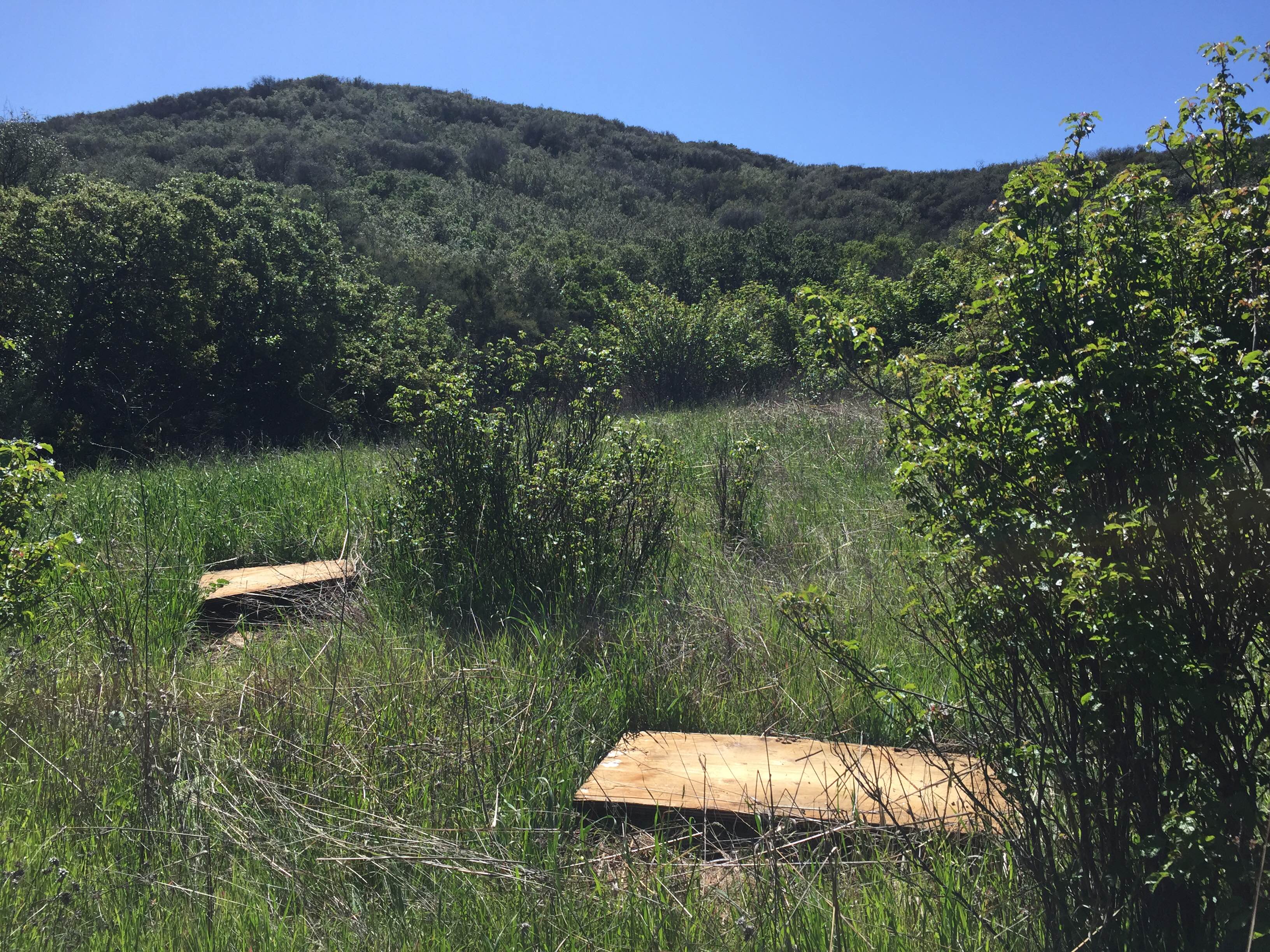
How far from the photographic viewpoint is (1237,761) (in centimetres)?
188

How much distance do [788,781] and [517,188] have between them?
43250mm

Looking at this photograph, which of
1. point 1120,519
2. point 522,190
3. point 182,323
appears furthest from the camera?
point 522,190

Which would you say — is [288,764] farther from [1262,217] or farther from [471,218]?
[471,218]

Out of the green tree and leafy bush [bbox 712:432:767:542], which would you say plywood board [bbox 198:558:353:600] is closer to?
leafy bush [bbox 712:432:767:542]

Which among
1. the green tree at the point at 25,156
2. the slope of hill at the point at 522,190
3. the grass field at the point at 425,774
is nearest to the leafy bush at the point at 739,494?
the grass field at the point at 425,774

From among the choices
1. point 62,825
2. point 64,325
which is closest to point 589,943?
point 62,825

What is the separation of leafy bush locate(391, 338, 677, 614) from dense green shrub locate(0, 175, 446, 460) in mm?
5720

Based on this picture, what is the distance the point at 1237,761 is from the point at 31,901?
2.95m

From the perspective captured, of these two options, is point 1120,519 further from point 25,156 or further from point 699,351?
point 25,156

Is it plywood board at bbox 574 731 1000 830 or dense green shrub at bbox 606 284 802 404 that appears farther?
dense green shrub at bbox 606 284 802 404

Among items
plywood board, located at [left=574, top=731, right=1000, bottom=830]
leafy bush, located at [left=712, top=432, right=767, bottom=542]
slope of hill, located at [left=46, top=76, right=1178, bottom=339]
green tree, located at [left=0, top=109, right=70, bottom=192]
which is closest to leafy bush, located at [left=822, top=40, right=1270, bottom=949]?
plywood board, located at [left=574, top=731, right=1000, bottom=830]

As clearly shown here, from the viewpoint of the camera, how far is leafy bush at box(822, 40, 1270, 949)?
174cm

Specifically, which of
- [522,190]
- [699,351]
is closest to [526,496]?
[699,351]

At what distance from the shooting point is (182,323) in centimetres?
1273
